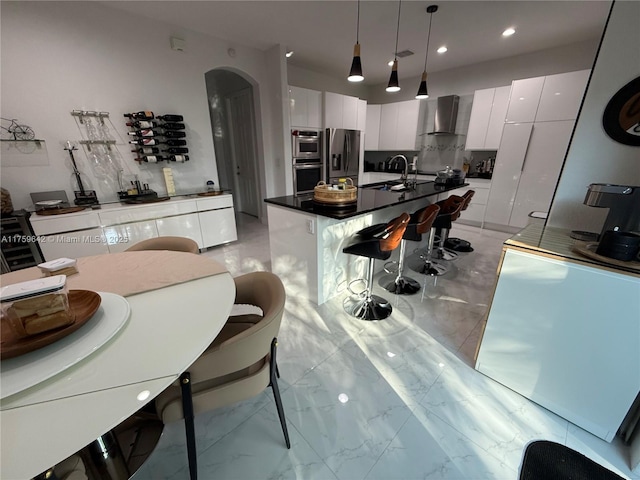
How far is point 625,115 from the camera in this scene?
4.78ft

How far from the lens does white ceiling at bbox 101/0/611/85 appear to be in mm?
2916

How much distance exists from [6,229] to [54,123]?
4.22ft

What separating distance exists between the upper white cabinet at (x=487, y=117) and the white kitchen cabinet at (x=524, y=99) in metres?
0.19

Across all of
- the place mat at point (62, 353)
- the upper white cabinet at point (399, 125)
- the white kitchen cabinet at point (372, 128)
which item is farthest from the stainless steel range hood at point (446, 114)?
the place mat at point (62, 353)

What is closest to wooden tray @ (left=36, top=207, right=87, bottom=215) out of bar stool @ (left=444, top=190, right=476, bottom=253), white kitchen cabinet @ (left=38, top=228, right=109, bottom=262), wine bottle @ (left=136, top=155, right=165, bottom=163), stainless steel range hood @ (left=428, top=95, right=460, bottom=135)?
white kitchen cabinet @ (left=38, top=228, right=109, bottom=262)

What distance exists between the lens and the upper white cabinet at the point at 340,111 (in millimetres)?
5008

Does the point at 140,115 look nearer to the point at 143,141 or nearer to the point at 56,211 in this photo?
the point at 143,141

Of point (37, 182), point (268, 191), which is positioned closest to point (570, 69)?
point (268, 191)

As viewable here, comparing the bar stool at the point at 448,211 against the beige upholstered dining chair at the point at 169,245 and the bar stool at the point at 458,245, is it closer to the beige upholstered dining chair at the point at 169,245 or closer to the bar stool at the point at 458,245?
the bar stool at the point at 458,245

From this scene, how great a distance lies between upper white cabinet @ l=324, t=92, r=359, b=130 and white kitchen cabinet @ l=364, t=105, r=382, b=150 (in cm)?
83

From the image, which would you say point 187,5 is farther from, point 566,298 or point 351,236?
point 566,298

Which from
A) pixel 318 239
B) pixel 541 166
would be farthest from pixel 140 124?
pixel 541 166

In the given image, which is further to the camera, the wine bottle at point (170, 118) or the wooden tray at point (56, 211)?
the wine bottle at point (170, 118)

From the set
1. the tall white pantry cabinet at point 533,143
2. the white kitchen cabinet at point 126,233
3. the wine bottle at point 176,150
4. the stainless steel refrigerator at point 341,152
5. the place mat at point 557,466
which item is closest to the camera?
the place mat at point 557,466
